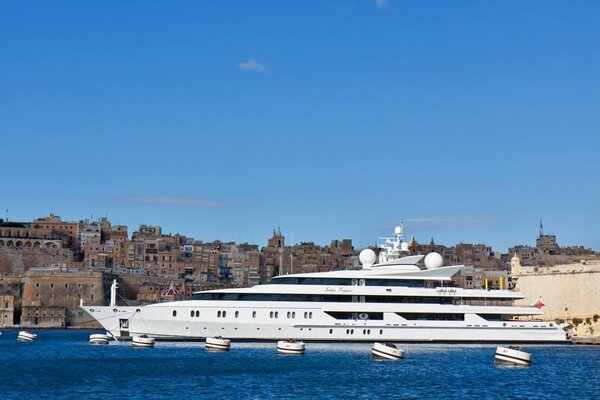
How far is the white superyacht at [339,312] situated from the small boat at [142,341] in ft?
3.46

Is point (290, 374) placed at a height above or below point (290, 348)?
below

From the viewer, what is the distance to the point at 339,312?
55375 millimetres

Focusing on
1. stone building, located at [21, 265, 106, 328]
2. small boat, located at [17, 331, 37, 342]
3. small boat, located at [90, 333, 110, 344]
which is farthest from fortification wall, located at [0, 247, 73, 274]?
small boat, located at [90, 333, 110, 344]

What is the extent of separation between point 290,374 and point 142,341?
14.2 meters

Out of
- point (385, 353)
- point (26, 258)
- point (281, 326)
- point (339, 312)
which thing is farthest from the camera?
point (26, 258)

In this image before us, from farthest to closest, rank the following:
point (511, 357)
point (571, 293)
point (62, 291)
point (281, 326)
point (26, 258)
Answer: point (26, 258)
point (62, 291)
point (571, 293)
point (281, 326)
point (511, 357)

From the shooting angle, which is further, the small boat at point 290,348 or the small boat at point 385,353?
the small boat at point 290,348

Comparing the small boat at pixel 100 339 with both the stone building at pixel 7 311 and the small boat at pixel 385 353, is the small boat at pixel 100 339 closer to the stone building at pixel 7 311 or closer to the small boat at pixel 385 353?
the small boat at pixel 385 353

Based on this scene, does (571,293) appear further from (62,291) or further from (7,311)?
(7,311)

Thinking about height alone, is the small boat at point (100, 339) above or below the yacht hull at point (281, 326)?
below

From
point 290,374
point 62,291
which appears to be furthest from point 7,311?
point 290,374

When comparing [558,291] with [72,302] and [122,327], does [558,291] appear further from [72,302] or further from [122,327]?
[72,302]

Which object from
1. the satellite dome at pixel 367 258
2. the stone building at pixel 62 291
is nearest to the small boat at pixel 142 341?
the satellite dome at pixel 367 258

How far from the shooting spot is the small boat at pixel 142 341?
53.8 m
